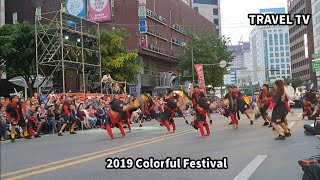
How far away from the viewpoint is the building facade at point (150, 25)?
50.3m

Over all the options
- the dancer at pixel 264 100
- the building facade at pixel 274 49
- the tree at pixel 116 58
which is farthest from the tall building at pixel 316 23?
the dancer at pixel 264 100

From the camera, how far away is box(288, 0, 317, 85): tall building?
4067 inches

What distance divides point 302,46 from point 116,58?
8265cm

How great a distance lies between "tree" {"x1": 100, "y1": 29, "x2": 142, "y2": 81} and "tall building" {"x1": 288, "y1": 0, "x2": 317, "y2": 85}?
65.7 metres

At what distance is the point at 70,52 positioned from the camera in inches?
1147

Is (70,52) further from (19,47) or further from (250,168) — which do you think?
(250,168)

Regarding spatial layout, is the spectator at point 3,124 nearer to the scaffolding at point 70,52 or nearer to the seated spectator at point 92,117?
the seated spectator at point 92,117

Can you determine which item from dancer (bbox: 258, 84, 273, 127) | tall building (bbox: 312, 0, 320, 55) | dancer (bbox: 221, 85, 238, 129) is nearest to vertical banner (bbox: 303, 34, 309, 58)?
tall building (bbox: 312, 0, 320, 55)

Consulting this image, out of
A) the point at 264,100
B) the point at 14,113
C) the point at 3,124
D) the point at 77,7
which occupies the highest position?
the point at 77,7

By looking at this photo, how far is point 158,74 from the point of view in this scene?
2248 inches

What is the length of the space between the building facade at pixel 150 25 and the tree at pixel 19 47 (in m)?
13.7

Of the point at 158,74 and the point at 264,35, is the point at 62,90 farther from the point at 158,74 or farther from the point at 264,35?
the point at 264,35

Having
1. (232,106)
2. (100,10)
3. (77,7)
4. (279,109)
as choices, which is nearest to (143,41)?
(100,10)

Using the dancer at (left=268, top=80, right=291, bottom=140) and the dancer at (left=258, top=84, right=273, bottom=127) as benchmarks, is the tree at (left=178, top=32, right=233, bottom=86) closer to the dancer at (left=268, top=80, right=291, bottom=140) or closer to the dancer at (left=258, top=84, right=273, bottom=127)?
the dancer at (left=258, top=84, right=273, bottom=127)
